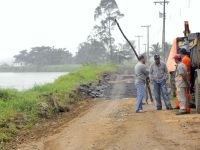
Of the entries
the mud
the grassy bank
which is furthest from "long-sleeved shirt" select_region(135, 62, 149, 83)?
the grassy bank

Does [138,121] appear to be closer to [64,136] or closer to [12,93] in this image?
[64,136]

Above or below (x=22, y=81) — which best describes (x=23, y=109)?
above

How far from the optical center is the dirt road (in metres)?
10.3

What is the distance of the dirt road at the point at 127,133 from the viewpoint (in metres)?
10.3

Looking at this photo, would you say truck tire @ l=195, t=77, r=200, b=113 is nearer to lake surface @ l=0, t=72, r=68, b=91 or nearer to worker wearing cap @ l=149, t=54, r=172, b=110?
worker wearing cap @ l=149, t=54, r=172, b=110

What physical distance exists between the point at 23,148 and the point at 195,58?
6.59 meters

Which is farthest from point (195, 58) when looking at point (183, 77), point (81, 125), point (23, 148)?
point (23, 148)

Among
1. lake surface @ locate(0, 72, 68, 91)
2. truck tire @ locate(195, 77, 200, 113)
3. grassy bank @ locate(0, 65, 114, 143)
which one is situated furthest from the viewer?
lake surface @ locate(0, 72, 68, 91)

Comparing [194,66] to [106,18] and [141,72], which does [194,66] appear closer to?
[141,72]

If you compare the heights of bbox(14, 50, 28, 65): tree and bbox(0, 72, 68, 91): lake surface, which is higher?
bbox(14, 50, 28, 65): tree

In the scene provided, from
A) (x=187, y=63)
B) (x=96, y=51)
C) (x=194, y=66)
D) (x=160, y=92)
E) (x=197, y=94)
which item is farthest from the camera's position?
(x=96, y=51)

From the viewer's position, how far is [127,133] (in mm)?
11727

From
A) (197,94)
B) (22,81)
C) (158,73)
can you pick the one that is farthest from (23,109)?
(22,81)

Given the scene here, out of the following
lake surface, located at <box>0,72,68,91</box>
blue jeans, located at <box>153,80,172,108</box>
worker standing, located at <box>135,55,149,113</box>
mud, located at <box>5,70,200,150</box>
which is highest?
worker standing, located at <box>135,55,149,113</box>
